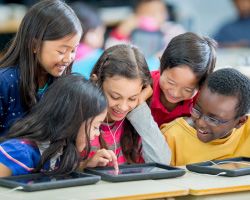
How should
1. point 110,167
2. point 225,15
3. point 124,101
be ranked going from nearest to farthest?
point 110,167 < point 124,101 < point 225,15

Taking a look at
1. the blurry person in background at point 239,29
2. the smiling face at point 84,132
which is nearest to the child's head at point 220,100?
the smiling face at point 84,132

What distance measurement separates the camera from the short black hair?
302 cm

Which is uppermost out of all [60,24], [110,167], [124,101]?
[60,24]

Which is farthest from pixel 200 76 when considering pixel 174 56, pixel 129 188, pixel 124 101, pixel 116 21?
pixel 116 21

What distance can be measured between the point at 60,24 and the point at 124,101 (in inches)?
13.4

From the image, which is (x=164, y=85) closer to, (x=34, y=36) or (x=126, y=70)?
(x=126, y=70)

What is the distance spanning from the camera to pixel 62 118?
106 inches

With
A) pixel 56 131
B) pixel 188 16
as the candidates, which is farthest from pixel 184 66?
pixel 188 16

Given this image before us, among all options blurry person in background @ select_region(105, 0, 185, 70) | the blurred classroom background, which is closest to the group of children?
the blurred classroom background

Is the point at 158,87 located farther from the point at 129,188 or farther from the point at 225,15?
the point at 225,15

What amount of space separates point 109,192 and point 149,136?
66 cm

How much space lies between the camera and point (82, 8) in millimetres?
5582

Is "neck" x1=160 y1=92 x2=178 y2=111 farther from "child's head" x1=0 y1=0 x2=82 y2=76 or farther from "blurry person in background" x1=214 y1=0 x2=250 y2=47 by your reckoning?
"blurry person in background" x1=214 y1=0 x2=250 y2=47

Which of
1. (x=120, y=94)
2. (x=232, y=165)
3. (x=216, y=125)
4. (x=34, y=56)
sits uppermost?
(x=34, y=56)
